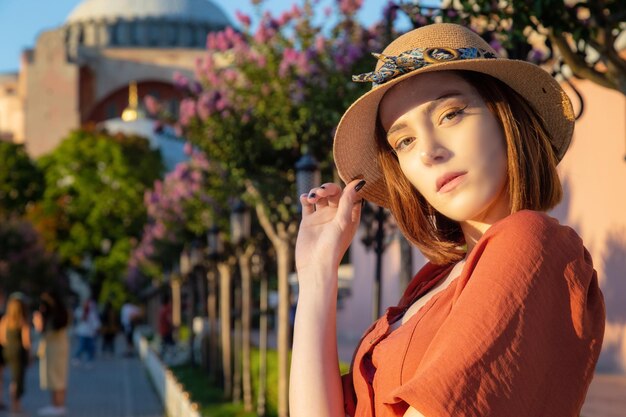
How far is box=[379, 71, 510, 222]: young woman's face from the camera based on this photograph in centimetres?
216

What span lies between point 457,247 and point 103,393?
1858 cm

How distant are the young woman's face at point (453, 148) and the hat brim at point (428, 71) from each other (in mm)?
36

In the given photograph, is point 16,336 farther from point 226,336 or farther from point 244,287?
point 226,336

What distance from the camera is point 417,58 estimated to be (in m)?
2.21

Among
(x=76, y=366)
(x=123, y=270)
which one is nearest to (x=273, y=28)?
(x=76, y=366)

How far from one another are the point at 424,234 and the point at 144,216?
5962cm

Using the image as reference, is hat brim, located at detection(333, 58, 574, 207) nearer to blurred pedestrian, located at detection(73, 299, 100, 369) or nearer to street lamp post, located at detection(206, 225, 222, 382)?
street lamp post, located at detection(206, 225, 222, 382)

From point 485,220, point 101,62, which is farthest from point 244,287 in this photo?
point 101,62

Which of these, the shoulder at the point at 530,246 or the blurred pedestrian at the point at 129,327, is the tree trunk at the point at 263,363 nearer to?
the shoulder at the point at 530,246

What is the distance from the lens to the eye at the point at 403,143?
2291mm

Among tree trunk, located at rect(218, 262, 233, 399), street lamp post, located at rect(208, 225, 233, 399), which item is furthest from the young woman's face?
street lamp post, located at rect(208, 225, 233, 399)

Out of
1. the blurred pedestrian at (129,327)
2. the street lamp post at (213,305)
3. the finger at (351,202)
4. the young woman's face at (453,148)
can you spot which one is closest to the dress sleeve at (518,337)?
the young woman's face at (453,148)

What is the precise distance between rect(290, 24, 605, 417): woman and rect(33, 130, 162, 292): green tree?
5805 cm

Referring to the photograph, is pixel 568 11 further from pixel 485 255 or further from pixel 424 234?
pixel 485 255
